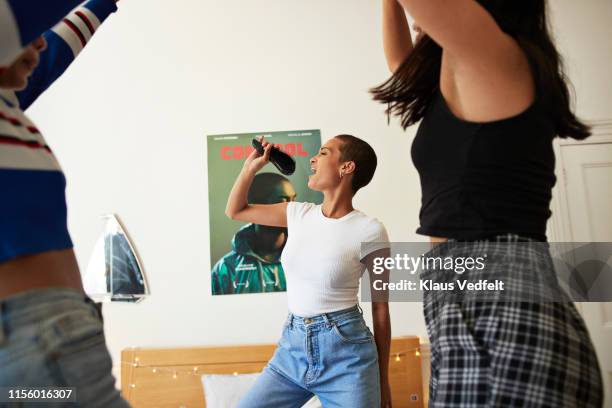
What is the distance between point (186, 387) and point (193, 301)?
1.46 ft

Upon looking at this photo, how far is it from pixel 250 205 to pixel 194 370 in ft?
3.66

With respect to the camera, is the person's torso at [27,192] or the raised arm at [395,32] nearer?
the person's torso at [27,192]

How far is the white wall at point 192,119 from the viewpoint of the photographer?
2740 millimetres

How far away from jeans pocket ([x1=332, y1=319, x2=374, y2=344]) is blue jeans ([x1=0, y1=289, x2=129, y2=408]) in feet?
3.29

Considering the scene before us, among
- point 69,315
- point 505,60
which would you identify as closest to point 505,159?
point 505,60

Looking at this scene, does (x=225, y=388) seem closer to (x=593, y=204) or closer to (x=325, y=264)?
(x=325, y=264)

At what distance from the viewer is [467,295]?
0.70 metres

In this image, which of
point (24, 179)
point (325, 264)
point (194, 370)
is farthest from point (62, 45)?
point (194, 370)

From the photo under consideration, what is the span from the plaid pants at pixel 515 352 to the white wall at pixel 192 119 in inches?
82.4

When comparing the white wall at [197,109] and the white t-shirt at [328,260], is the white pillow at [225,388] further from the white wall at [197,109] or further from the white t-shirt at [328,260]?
the white t-shirt at [328,260]

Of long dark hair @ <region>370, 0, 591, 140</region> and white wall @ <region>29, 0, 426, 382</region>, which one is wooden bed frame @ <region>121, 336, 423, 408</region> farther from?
long dark hair @ <region>370, 0, 591, 140</region>

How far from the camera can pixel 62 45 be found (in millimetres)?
930

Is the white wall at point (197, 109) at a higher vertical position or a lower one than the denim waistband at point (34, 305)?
higher

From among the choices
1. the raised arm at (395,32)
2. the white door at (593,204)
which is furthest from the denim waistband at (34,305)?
the white door at (593,204)
